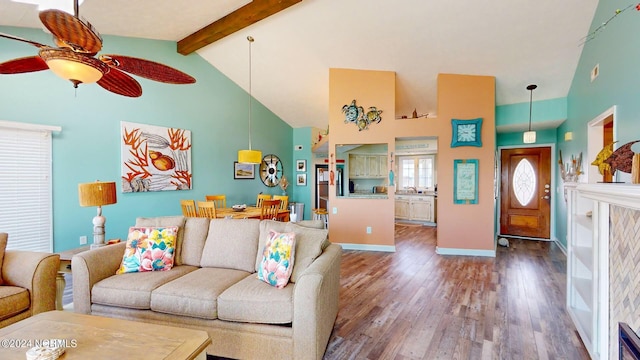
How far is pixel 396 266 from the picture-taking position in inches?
163

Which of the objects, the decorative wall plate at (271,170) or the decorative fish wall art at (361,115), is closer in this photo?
the decorative fish wall art at (361,115)

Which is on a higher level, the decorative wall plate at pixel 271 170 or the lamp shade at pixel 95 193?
the decorative wall plate at pixel 271 170

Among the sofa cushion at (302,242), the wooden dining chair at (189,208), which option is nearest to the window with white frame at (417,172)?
the wooden dining chair at (189,208)

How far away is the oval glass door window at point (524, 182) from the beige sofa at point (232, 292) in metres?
5.74

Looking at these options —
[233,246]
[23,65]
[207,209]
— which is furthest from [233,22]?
[233,246]

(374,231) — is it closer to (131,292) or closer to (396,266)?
(396,266)

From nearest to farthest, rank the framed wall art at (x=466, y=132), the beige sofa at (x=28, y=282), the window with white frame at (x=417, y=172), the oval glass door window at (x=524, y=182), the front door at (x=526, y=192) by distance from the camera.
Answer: the beige sofa at (x=28, y=282) → the framed wall art at (x=466, y=132) → the front door at (x=526, y=192) → the oval glass door window at (x=524, y=182) → the window with white frame at (x=417, y=172)

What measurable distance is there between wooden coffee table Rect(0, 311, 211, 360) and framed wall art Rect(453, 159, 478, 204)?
4547 millimetres

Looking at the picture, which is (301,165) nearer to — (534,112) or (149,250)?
(534,112)

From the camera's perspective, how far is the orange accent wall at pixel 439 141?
4656 millimetres

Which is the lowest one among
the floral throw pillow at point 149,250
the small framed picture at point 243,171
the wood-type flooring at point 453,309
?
the wood-type flooring at point 453,309

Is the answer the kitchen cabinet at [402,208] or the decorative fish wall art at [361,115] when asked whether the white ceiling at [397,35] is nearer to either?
the decorative fish wall art at [361,115]

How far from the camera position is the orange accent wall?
15.3 ft

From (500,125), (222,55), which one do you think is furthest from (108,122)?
(500,125)
